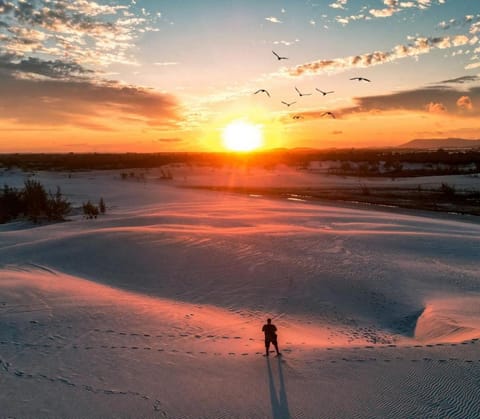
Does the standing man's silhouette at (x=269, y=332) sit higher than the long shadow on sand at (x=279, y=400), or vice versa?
the standing man's silhouette at (x=269, y=332)

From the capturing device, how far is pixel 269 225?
67.1ft

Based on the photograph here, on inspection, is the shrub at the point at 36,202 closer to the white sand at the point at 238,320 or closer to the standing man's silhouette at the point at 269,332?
the white sand at the point at 238,320

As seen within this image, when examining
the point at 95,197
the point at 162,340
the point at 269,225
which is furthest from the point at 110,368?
the point at 95,197

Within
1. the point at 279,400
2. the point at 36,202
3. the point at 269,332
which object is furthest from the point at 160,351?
the point at 36,202

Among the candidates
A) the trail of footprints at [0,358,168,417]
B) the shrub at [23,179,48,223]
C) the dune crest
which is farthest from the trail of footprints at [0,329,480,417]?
the shrub at [23,179,48,223]

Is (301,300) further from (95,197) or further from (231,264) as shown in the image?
Result: (95,197)

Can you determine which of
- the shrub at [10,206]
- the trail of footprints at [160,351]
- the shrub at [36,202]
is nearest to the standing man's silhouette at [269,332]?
the trail of footprints at [160,351]

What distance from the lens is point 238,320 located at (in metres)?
10.1

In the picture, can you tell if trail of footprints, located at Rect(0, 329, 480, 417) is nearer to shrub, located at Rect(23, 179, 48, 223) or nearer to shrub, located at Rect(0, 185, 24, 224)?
shrub, located at Rect(23, 179, 48, 223)

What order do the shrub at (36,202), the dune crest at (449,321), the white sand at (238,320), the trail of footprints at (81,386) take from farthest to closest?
the shrub at (36,202)
the dune crest at (449,321)
the white sand at (238,320)
the trail of footprints at (81,386)

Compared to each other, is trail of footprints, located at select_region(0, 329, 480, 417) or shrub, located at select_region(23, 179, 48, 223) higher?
shrub, located at select_region(23, 179, 48, 223)

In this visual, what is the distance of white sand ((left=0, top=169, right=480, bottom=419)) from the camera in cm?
609

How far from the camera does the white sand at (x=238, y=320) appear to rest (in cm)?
609

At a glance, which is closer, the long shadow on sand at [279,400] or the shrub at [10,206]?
the long shadow on sand at [279,400]
